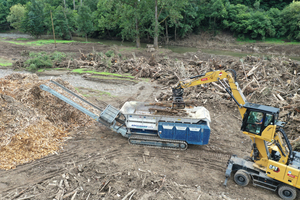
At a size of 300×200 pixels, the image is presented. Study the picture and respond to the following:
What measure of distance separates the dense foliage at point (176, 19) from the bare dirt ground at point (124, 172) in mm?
28485

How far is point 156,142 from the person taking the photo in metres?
9.76

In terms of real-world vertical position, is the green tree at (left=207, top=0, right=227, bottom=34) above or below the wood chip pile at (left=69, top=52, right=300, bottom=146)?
above

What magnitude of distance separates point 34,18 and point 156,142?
45758mm

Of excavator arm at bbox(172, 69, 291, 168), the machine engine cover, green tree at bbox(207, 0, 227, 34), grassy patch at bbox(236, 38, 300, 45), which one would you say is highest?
green tree at bbox(207, 0, 227, 34)

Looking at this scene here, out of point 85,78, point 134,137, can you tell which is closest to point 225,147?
point 134,137

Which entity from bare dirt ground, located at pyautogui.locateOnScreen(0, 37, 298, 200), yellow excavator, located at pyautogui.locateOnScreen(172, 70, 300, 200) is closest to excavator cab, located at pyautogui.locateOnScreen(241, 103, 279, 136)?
yellow excavator, located at pyautogui.locateOnScreen(172, 70, 300, 200)

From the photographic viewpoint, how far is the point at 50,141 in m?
9.53

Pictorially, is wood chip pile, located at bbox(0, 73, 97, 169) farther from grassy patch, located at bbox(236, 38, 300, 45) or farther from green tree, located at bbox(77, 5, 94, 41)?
grassy patch, located at bbox(236, 38, 300, 45)

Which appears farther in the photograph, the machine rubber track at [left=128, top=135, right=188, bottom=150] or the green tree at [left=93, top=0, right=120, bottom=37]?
the green tree at [left=93, top=0, right=120, bottom=37]

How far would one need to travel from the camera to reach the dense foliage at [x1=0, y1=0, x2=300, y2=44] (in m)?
35.5

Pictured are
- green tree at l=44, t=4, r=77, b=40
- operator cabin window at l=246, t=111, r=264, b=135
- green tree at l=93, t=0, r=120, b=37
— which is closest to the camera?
operator cabin window at l=246, t=111, r=264, b=135

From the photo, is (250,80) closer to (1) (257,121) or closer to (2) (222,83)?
(2) (222,83)

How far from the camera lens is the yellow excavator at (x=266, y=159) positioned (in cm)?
688

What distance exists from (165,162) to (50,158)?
4761 millimetres
